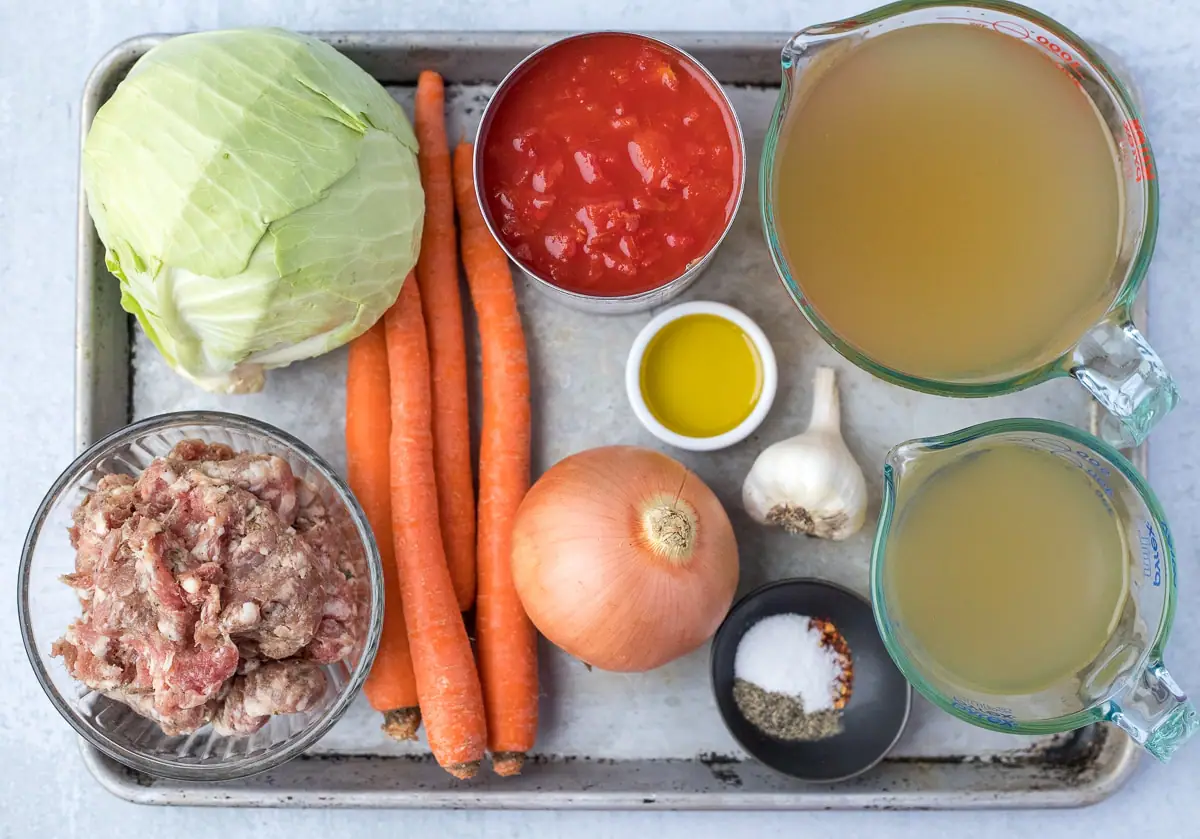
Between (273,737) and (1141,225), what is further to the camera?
(273,737)

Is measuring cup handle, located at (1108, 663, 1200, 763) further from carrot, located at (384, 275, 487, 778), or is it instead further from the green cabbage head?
the green cabbage head

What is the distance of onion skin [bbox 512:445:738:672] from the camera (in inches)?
62.4

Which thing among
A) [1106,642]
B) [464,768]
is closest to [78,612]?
[464,768]

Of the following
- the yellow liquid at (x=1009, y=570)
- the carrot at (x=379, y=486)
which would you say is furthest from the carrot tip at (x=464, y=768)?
the yellow liquid at (x=1009, y=570)

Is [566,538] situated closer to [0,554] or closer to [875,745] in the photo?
[875,745]

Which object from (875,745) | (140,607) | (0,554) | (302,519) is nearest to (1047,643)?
(875,745)

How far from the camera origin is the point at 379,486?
1808 millimetres

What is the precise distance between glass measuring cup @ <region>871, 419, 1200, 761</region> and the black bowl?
0.26 metres

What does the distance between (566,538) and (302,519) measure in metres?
0.44

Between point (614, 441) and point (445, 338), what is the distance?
37 cm

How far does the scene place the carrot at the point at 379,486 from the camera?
176cm

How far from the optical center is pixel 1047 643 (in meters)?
1.51

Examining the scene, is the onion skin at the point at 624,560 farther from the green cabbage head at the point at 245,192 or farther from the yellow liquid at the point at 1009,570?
the green cabbage head at the point at 245,192

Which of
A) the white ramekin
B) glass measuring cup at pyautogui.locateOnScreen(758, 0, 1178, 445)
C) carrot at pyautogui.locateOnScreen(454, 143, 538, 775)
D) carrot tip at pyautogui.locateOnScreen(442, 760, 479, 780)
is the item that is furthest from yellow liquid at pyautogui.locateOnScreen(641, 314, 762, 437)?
carrot tip at pyautogui.locateOnScreen(442, 760, 479, 780)
